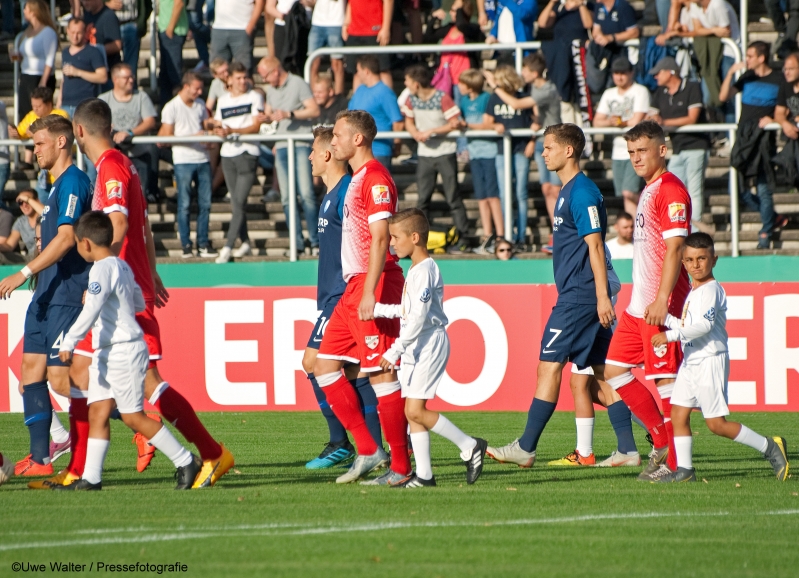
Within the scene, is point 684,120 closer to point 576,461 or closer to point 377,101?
point 377,101

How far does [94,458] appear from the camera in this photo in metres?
7.05

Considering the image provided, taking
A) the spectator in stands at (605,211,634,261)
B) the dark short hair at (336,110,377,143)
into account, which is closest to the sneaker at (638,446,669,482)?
the dark short hair at (336,110,377,143)

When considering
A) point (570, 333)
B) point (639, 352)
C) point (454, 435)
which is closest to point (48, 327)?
point (454, 435)

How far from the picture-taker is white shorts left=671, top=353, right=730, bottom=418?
7.43m

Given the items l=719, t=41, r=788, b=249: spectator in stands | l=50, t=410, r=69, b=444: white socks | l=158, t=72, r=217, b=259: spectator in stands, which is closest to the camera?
l=50, t=410, r=69, b=444: white socks

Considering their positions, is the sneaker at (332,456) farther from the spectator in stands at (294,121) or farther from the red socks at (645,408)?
the spectator in stands at (294,121)

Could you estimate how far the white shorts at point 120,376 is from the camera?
6988mm

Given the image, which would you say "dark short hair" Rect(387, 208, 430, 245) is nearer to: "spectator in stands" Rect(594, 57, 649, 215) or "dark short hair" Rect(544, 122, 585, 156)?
"dark short hair" Rect(544, 122, 585, 156)

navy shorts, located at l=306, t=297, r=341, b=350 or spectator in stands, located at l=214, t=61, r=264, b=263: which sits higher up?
spectator in stands, located at l=214, t=61, r=264, b=263

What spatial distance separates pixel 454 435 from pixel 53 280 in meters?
2.97

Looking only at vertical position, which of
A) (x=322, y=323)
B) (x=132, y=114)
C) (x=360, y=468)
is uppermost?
(x=132, y=114)

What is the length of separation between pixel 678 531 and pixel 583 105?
10287 mm

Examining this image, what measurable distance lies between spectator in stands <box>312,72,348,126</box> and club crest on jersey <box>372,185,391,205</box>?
7620 millimetres

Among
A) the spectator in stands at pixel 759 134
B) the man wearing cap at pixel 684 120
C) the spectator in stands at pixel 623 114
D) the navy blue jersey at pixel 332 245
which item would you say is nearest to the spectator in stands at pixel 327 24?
the spectator in stands at pixel 623 114
